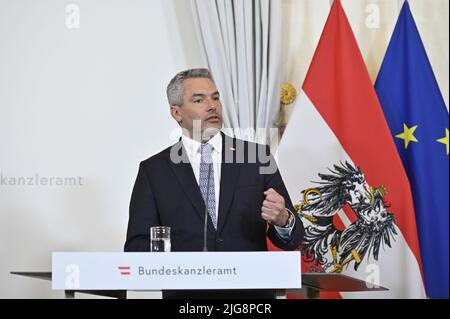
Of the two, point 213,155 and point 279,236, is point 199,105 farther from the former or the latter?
point 279,236

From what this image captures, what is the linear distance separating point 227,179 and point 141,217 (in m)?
0.40

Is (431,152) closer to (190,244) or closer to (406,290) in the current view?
(406,290)

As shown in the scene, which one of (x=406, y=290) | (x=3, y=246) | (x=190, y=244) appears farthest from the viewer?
(x=3, y=246)

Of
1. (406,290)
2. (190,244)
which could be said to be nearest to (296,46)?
(406,290)

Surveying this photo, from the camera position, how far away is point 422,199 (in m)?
4.08

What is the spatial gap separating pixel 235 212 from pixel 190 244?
23 centimetres

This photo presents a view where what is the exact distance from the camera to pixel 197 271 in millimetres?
2283

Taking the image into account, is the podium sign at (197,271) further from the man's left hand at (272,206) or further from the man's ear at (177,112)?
the man's ear at (177,112)

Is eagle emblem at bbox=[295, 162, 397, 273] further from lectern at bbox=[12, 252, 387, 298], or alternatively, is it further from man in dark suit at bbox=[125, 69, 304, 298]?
lectern at bbox=[12, 252, 387, 298]

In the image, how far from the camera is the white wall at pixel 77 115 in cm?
427

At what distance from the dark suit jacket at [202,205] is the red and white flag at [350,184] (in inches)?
34.8

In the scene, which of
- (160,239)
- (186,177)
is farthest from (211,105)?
(160,239)

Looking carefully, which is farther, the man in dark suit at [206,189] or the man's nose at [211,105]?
the man's nose at [211,105]

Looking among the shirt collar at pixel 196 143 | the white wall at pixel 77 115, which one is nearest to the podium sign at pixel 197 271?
the shirt collar at pixel 196 143
